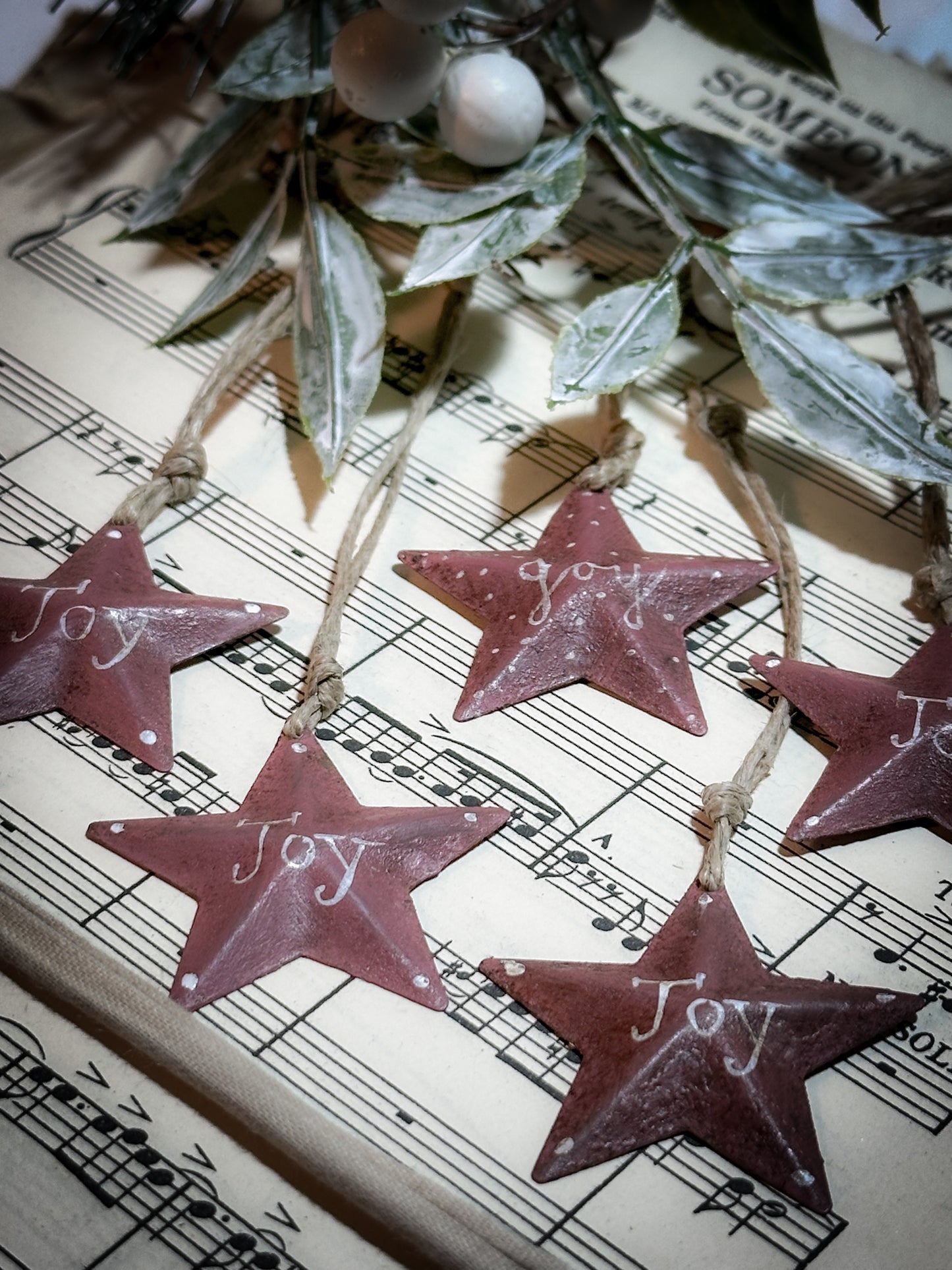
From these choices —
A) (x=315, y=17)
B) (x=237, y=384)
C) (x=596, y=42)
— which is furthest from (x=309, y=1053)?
(x=596, y=42)

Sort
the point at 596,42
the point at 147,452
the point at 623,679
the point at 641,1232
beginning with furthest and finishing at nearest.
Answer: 1. the point at 596,42
2. the point at 147,452
3. the point at 623,679
4. the point at 641,1232

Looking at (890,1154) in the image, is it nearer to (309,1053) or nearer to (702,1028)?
(702,1028)

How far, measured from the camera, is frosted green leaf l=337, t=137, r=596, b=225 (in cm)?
92

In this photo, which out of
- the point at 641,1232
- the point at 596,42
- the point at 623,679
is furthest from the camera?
the point at 596,42

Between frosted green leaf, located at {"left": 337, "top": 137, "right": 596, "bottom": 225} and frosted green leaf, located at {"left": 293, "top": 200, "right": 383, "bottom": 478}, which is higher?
frosted green leaf, located at {"left": 337, "top": 137, "right": 596, "bottom": 225}

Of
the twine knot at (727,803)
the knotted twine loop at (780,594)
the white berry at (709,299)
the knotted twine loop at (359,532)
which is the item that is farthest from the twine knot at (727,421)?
the twine knot at (727,803)

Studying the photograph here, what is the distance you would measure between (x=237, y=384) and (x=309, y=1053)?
557 mm

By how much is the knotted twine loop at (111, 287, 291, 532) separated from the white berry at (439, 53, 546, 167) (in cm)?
19

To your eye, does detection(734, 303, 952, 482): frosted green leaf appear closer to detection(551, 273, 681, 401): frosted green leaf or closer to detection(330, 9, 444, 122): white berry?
detection(551, 273, 681, 401): frosted green leaf

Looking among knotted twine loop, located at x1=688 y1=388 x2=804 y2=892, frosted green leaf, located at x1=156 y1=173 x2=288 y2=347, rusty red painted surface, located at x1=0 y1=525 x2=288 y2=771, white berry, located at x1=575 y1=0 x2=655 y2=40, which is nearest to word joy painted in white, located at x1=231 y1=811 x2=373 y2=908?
rusty red painted surface, located at x1=0 y1=525 x2=288 y2=771

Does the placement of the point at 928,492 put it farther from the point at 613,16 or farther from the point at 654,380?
the point at 613,16

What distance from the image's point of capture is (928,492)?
36.2 inches

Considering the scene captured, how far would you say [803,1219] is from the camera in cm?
63

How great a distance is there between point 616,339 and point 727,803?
344 mm
